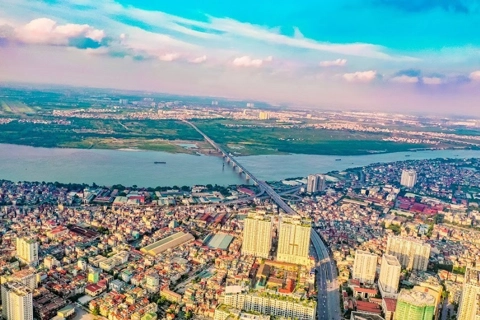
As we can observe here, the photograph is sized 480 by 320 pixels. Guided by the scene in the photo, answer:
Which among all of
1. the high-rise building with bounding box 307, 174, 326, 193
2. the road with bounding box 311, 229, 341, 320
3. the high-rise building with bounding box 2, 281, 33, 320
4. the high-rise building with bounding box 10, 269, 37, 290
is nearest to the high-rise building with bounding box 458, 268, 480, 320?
the road with bounding box 311, 229, 341, 320

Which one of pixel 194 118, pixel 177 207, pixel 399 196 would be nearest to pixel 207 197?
pixel 177 207

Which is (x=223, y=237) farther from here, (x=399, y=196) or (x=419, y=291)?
(x=399, y=196)

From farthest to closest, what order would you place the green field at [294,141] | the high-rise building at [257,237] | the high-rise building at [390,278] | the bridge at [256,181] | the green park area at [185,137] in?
the green field at [294,141], the green park area at [185,137], the bridge at [256,181], the high-rise building at [257,237], the high-rise building at [390,278]

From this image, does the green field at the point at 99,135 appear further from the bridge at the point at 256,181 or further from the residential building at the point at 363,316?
the residential building at the point at 363,316

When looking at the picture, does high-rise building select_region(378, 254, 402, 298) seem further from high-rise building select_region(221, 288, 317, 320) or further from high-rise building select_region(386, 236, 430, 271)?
high-rise building select_region(221, 288, 317, 320)

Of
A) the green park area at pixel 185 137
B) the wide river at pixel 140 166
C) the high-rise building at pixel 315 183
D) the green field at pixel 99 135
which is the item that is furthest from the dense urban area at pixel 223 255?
the green park area at pixel 185 137
